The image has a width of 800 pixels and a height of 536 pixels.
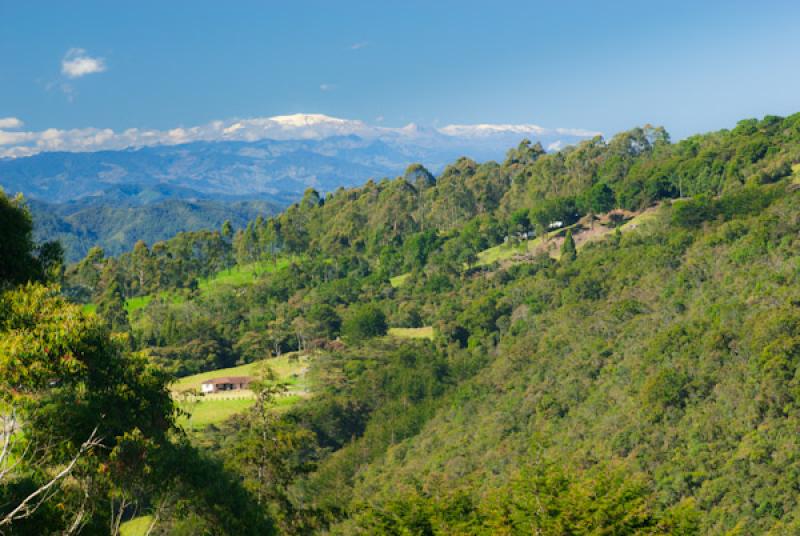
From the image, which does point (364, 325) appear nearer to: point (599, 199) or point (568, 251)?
point (568, 251)

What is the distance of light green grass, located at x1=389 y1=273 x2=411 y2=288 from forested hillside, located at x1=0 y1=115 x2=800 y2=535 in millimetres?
656

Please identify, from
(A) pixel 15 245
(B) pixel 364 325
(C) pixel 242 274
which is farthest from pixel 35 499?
(C) pixel 242 274

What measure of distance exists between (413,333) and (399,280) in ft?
54.2

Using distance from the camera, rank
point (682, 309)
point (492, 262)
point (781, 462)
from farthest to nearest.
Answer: point (492, 262) < point (682, 309) < point (781, 462)

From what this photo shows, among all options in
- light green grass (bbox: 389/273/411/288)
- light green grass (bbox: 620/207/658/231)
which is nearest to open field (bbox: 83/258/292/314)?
light green grass (bbox: 389/273/411/288)

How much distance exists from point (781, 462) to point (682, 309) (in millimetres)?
17821

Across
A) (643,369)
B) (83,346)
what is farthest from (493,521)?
(643,369)

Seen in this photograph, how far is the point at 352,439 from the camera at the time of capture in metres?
44.4

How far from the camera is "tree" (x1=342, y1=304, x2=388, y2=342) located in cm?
6244

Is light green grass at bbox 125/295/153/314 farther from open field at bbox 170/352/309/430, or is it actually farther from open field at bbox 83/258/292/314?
open field at bbox 170/352/309/430

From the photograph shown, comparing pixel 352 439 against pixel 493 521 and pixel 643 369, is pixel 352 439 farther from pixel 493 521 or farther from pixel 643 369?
pixel 493 521

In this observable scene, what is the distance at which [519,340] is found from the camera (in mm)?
50219

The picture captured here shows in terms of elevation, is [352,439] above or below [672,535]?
below

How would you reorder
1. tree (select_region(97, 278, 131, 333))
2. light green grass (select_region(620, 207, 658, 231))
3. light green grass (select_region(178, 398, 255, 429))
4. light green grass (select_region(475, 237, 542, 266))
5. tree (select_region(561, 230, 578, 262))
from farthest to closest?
light green grass (select_region(475, 237, 542, 266))
tree (select_region(97, 278, 131, 333))
light green grass (select_region(620, 207, 658, 231))
tree (select_region(561, 230, 578, 262))
light green grass (select_region(178, 398, 255, 429))
